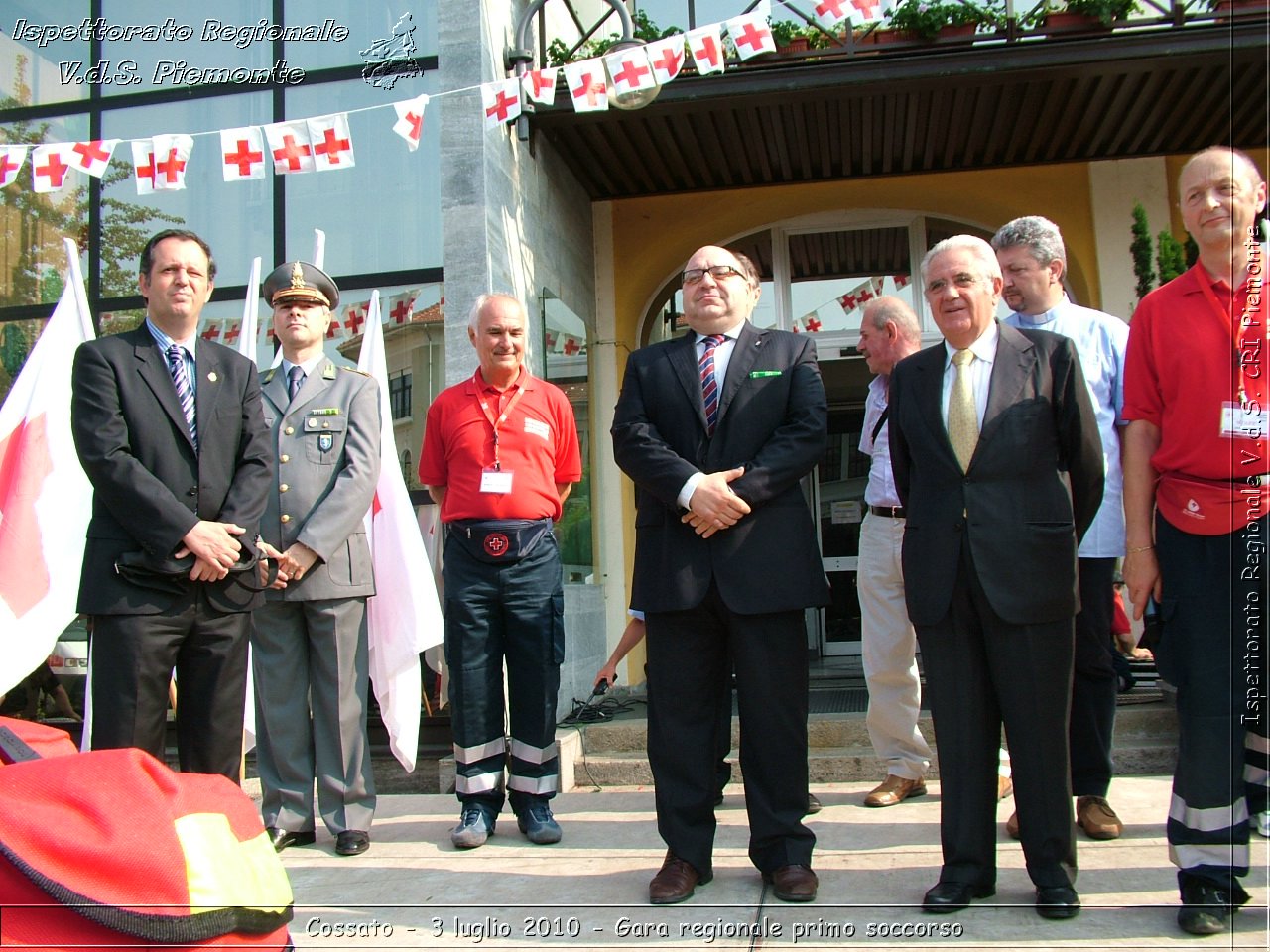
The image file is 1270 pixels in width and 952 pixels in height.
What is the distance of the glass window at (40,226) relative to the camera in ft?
22.7

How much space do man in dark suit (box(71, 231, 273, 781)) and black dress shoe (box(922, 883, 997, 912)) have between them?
2123mm

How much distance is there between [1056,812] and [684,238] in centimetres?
575

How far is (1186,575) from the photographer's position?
276cm

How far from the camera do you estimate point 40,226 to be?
7000mm

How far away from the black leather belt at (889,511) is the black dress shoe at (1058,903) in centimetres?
178

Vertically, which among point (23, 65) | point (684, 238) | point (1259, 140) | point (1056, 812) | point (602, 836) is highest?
point (23, 65)

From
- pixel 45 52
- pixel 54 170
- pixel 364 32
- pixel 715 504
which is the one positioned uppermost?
pixel 45 52

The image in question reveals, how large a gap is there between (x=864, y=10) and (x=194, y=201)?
4.19 m

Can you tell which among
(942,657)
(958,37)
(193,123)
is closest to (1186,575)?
(942,657)

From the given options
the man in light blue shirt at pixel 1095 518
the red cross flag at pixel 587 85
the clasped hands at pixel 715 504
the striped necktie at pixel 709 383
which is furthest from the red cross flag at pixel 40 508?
the man in light blue shirt at pixel 1095 518

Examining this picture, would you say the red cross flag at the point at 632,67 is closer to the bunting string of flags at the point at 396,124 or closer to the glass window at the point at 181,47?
the bunting string of flags at the point at 396,124

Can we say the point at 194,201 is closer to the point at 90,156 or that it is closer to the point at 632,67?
the point at 90,156

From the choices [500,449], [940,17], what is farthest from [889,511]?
[940,17]

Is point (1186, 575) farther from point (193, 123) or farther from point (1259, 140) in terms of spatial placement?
point (193, 123)
